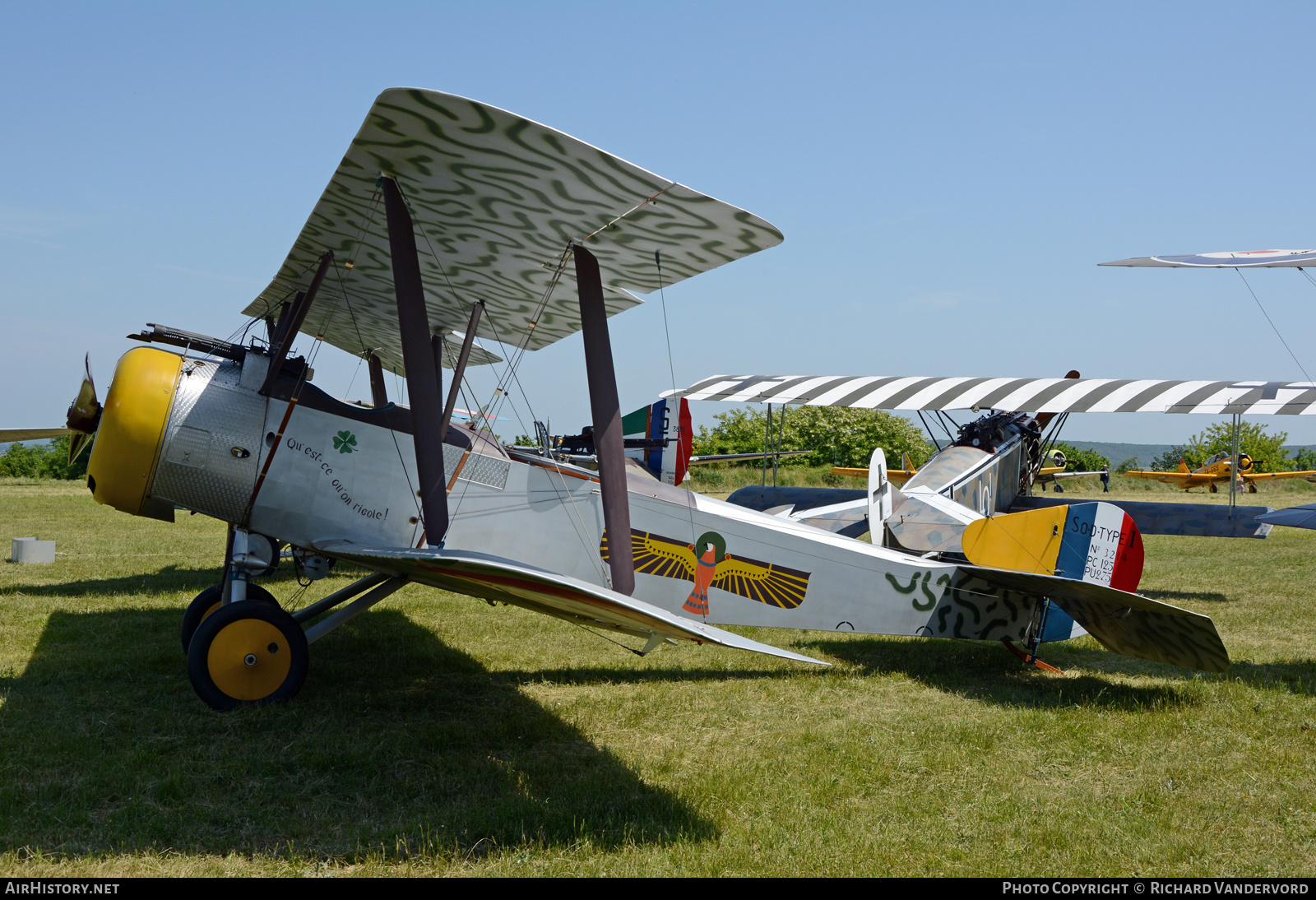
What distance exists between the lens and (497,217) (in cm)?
477

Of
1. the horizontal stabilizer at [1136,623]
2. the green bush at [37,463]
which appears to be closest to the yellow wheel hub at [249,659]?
the horizontal stabilizer at [1136,623]

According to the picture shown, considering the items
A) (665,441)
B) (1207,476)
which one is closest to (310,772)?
(665,441)

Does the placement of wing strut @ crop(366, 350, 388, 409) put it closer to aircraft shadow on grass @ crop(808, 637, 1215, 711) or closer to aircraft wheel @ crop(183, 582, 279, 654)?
aircraft wheel @ crop(183, 582, 279, 654)

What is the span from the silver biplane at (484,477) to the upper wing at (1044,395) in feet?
18.2

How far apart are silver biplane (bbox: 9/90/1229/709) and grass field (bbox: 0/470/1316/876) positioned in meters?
0.57

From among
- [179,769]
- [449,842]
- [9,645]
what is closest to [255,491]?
[179,769]

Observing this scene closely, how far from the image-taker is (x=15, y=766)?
3.85 meters

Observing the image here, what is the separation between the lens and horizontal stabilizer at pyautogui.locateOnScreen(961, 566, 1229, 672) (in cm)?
523

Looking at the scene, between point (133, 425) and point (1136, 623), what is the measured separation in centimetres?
648

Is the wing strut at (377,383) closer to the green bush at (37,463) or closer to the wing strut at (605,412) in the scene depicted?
the wing strut at (605,412)

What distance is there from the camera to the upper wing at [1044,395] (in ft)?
34.5

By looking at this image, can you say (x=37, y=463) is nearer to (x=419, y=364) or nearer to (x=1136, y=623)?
(x=419, y=364)

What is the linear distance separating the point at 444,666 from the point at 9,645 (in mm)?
3434

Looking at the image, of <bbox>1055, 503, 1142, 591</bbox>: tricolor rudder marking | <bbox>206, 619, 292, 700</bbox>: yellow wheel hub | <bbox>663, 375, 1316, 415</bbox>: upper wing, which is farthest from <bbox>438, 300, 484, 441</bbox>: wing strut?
<bbox>663, 375, 1316, 415</bbox>: upper wing
